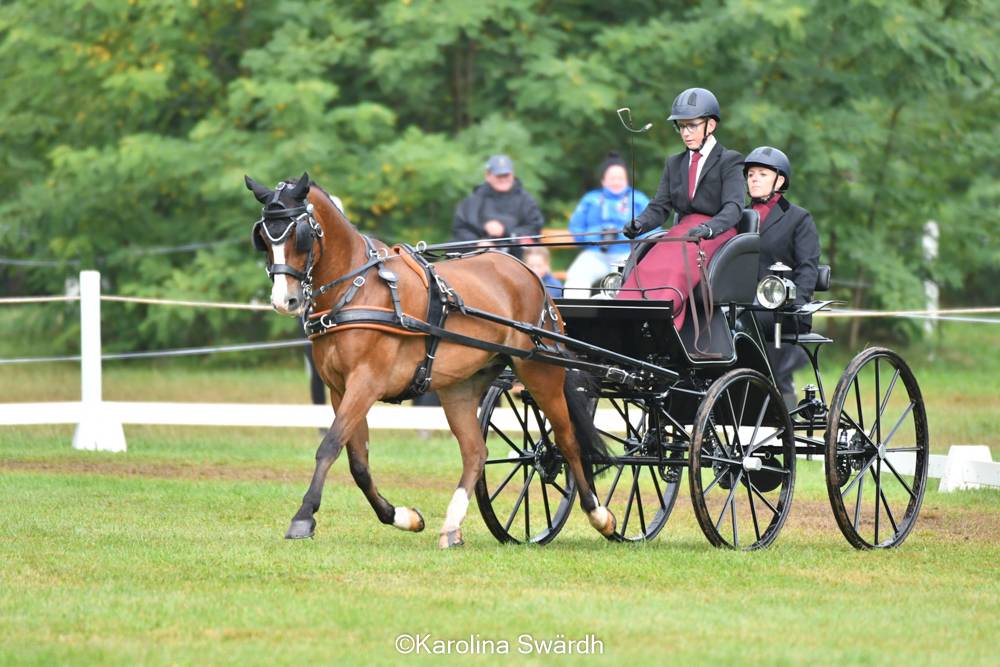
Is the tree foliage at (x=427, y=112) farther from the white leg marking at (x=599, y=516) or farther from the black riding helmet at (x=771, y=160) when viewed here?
the white leg marking at (x=599, y=516)

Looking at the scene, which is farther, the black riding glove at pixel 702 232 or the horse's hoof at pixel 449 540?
the black riding glove at pixel 702 232

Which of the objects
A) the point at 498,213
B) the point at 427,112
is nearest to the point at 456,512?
the point at 498,213

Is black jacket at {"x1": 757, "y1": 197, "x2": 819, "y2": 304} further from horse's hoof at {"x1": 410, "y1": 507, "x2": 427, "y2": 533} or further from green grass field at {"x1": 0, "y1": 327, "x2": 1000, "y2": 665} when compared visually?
horse's hoof at {"x1": 410, "y1": 507, "x2": 427, "y2": 533}

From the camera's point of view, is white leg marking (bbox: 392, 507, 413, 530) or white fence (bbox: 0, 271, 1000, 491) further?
white fence (bbox: 0, 271, 1000, 491)

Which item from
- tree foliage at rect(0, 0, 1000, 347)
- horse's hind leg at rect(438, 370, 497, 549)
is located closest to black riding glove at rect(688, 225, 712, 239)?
horse's hind leg at rect(438, 370, 497, 549)

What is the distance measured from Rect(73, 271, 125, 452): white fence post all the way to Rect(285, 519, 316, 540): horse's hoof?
547 centimetres

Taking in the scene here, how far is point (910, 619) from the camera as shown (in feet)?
23.6

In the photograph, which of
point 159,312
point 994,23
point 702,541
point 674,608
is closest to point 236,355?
point 159,312

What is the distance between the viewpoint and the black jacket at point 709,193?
9406 mm

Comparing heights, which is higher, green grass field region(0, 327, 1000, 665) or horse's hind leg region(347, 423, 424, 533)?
horse's hind leg region(347, 423, 424, 533)

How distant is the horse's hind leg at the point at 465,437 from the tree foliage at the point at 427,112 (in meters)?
9.21

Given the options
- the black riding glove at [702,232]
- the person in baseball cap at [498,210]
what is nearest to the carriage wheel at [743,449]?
the black riding glove at [702,232]

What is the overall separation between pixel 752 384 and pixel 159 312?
444 inches

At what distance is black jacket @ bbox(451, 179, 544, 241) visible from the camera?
15500 millimetres
